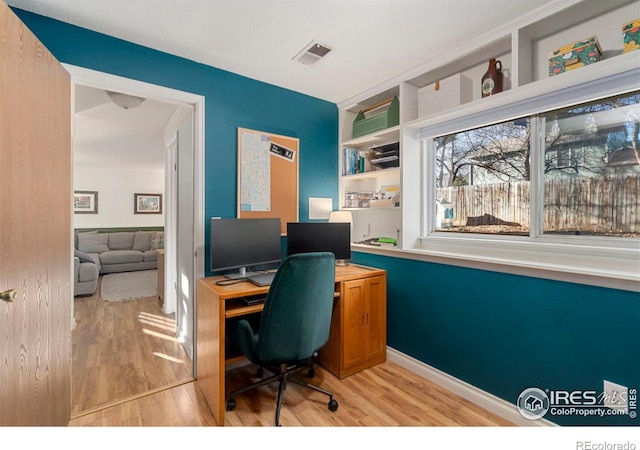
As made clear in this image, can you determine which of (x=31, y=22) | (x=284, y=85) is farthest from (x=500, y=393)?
(x=31, y=22)

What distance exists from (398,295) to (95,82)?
255 cm

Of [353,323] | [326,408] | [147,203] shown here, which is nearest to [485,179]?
[353,323]

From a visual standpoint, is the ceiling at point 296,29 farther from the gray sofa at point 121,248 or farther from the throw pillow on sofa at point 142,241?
the throw pillow on sofa at point 142,241

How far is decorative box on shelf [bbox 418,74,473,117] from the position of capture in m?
2.06

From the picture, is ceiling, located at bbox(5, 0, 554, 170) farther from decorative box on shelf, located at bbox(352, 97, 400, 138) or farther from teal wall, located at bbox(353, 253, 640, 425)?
teal wall, located at bbox(353, 253, 640, 425)

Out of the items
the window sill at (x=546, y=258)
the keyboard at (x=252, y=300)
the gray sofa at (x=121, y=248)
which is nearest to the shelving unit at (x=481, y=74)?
the window sill at (x=546, y=258)

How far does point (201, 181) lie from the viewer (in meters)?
2.25

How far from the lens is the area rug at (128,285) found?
456 centimetres

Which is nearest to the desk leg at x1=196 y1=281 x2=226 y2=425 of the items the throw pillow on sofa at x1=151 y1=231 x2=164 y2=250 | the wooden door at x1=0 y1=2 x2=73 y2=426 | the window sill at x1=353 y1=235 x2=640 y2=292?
the wooden door at x1=0 y1=2 x2=73 y2=426

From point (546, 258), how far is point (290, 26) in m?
2.03

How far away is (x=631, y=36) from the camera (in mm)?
1421

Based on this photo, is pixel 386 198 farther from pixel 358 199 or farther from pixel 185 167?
pixel 185 167

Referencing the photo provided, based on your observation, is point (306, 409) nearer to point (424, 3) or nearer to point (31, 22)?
point (424, 3)

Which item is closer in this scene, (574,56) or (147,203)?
(574,56)
